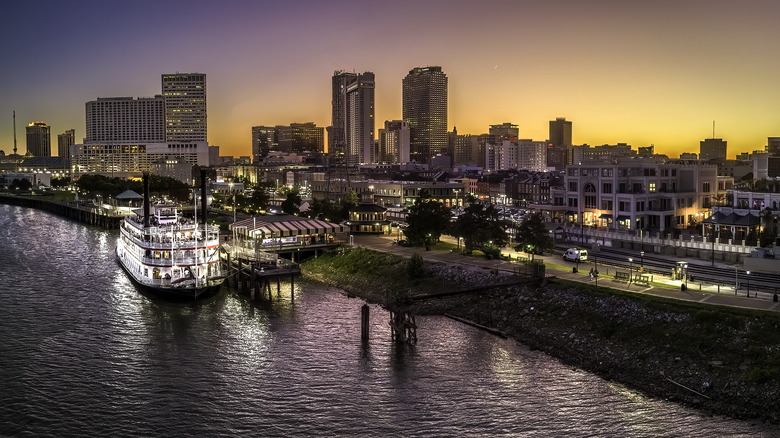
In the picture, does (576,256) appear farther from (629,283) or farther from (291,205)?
(291,205)

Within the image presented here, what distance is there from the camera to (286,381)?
3572 cm

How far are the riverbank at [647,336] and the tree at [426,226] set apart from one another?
17164mm

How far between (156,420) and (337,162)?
121998 millimetres

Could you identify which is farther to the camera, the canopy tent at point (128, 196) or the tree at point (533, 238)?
the canopy tent at point (128, 196)

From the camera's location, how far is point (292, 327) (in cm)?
4650

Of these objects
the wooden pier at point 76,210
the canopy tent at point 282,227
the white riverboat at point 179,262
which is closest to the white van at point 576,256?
the canopy tent at point 282,227

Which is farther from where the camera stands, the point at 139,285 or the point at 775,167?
the point at 775,167

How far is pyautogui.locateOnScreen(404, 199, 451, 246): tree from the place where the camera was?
70.8 m

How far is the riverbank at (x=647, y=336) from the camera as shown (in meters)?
31.5

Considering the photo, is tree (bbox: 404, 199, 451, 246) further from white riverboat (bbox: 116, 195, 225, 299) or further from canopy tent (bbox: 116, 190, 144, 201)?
canopy tent (bbox: 116, 190, 144, 201)

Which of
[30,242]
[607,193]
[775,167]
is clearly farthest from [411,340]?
[775,167]

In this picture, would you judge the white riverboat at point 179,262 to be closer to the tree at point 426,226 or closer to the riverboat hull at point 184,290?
the riverboat hull at point 184,290

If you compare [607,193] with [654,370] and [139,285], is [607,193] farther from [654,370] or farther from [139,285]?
[139,285]

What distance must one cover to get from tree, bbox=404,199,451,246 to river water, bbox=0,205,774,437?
19.3 metres
